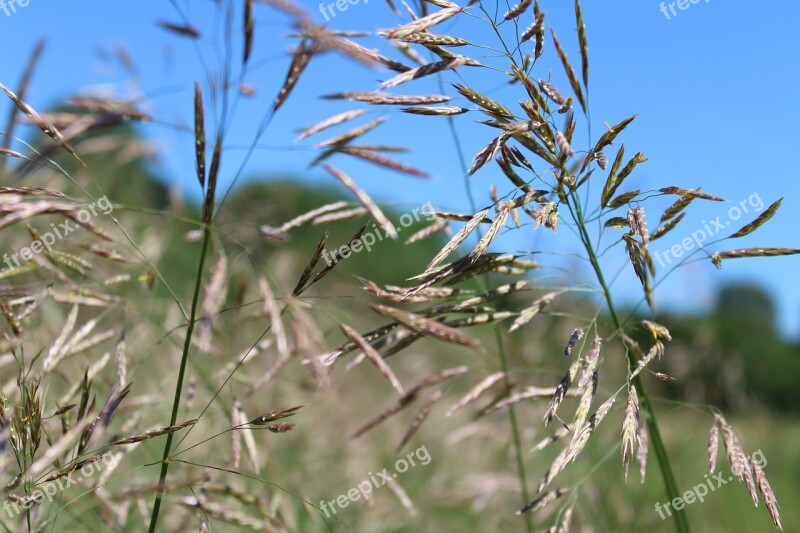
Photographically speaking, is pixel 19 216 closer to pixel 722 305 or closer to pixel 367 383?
pixel 367 383

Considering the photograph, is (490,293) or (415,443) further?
(415,443)

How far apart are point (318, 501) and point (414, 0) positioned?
1.79 m

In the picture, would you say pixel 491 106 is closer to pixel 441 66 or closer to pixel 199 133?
pixel 441 66

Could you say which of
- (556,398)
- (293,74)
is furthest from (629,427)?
(293,74)

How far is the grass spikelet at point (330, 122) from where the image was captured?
1.27 metres

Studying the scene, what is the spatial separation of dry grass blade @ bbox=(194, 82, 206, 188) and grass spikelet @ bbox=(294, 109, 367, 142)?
200 millimetres

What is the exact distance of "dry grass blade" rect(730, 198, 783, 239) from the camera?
1.12 meters

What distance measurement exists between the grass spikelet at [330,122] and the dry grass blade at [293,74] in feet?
0.48

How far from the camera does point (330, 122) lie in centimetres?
132

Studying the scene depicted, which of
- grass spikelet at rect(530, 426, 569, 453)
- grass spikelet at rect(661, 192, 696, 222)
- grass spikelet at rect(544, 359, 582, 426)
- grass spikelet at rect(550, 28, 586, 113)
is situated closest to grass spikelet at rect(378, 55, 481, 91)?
grass spikelet at rect(550, 28, 586, 113)

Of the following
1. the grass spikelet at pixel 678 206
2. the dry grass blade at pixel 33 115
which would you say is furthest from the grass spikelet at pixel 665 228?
the dry grass blade at pixel 33 115

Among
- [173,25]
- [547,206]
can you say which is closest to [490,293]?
[547,206]

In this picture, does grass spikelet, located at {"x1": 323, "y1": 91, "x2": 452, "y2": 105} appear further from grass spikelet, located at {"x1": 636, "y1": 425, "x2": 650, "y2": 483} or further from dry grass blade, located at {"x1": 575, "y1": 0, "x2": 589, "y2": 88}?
grass spikelet, located at {"x1": 636, "y1": 425, "x2": 650, "y2": 483}

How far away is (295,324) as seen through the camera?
88 centimetres
